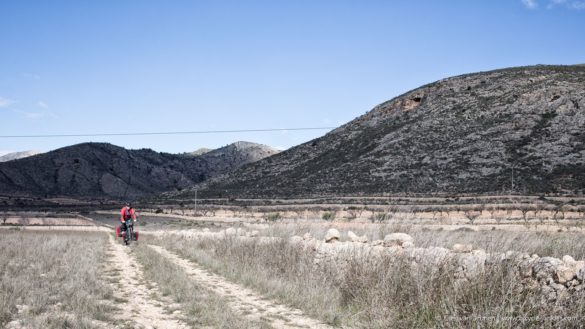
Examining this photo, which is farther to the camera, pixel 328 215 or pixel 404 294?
pixel 328 215

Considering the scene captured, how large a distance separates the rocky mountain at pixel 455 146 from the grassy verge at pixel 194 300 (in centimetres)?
4094

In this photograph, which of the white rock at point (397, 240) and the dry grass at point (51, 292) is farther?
the white rock at point (397, 240)

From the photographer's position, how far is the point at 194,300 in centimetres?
828

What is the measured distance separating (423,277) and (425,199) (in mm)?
39770

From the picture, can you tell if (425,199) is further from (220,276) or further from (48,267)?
(48,267)

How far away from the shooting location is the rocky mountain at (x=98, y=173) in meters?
105

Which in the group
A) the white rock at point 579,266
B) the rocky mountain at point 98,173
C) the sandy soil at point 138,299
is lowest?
the sandy soil at point 138,299

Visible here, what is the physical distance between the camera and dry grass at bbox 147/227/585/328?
5.39 metres

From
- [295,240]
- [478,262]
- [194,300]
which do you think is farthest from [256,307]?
[295,240]

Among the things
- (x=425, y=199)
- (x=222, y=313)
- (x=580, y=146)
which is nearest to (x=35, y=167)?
(x=425, y=199)

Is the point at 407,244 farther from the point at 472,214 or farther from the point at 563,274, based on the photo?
the point at 472,214

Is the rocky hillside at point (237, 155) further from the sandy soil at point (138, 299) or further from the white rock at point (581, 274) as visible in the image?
the white rock at point (581, 274)

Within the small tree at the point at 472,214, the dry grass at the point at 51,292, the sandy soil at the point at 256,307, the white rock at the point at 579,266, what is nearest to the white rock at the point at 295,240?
the sandy soil at the point at 256,307

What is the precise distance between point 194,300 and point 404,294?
3684mm
